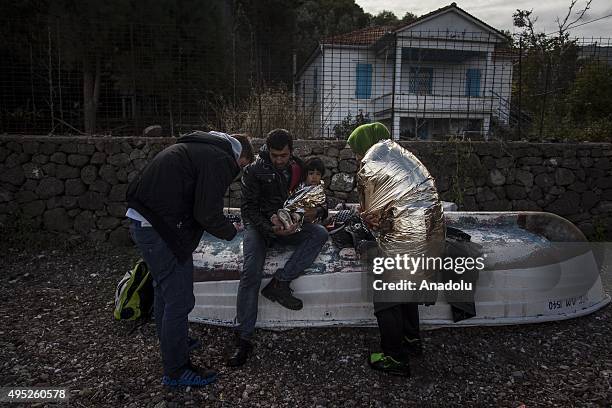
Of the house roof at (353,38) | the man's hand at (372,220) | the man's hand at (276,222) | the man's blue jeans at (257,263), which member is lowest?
the man's blue jeans at (257,263)

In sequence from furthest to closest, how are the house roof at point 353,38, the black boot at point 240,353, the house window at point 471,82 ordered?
the house roof at point 353,38, the house window at point 471,82, the black boot at point 240,353

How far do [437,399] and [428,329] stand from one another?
730mm

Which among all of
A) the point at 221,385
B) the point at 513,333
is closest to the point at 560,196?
the point at 513,333

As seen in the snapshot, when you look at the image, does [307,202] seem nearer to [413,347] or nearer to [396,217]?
[396,217]

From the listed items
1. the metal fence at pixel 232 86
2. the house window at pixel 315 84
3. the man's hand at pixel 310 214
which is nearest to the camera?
the man's hand at pixel 310 214

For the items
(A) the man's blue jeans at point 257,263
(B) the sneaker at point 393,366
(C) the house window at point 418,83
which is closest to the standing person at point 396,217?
(B) the sneaker at point 393,366

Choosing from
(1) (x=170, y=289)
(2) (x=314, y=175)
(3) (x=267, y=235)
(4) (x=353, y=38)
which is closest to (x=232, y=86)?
(4) (x=353, y=38)

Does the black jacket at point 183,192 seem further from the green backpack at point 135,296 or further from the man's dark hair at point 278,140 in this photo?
the green backpack at point 135,296

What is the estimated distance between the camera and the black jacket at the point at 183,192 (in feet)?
7.52

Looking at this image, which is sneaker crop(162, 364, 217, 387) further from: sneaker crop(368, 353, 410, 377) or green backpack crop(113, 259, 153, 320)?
sneaker crop(368, 353, 410, 377)

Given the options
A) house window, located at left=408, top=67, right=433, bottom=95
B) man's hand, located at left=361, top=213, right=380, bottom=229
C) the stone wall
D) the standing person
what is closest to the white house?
house window, located at left=408, top=67, right=433, bottom=95

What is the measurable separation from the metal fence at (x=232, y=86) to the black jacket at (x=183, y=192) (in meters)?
3.91

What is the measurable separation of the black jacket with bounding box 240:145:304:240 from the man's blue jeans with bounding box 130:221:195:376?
677 millimetres

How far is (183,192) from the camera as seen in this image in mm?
2320
